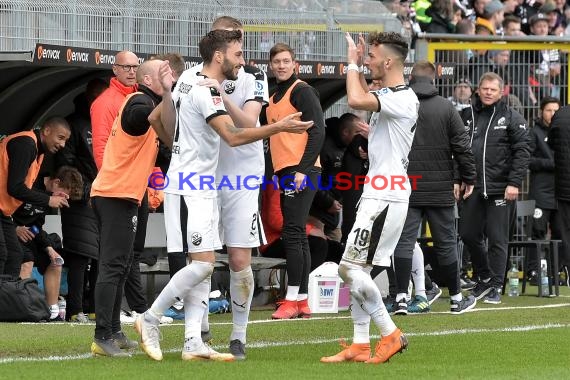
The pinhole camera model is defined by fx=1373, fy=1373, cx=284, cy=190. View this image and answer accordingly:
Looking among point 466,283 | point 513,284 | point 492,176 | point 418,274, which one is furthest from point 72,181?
point 466,283

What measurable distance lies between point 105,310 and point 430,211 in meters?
4.69

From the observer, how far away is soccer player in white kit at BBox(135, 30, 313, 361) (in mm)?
8695

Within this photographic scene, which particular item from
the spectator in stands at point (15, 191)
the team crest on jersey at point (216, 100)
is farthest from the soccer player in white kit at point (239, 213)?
the spectator in stands at point (15, 191)

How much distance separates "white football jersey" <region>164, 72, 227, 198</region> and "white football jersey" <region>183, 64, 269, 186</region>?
0.91ft

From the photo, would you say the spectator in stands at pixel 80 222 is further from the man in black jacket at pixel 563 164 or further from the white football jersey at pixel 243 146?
the man in black jacket at pixel 563 164

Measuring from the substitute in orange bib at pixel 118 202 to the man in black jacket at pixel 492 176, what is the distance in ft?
19.4

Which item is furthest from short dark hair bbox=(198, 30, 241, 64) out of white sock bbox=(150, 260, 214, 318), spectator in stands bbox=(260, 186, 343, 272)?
spectator in stands bbox=(260, 186, 343, 272)

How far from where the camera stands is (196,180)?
28.7 feet

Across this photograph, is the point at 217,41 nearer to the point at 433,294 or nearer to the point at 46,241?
the point at 46,241

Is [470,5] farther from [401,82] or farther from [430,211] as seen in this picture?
[401,82]

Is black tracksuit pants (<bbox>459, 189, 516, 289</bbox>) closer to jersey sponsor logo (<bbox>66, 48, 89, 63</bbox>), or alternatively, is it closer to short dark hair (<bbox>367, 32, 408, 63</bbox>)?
jersey sponsor logo (<bbox>66, 48, 89, 63</bbox>)

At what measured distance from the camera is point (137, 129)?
30.1 feet

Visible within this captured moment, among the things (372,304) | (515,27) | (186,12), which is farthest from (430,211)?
(515,27)

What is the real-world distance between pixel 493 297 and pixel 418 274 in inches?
47.0
